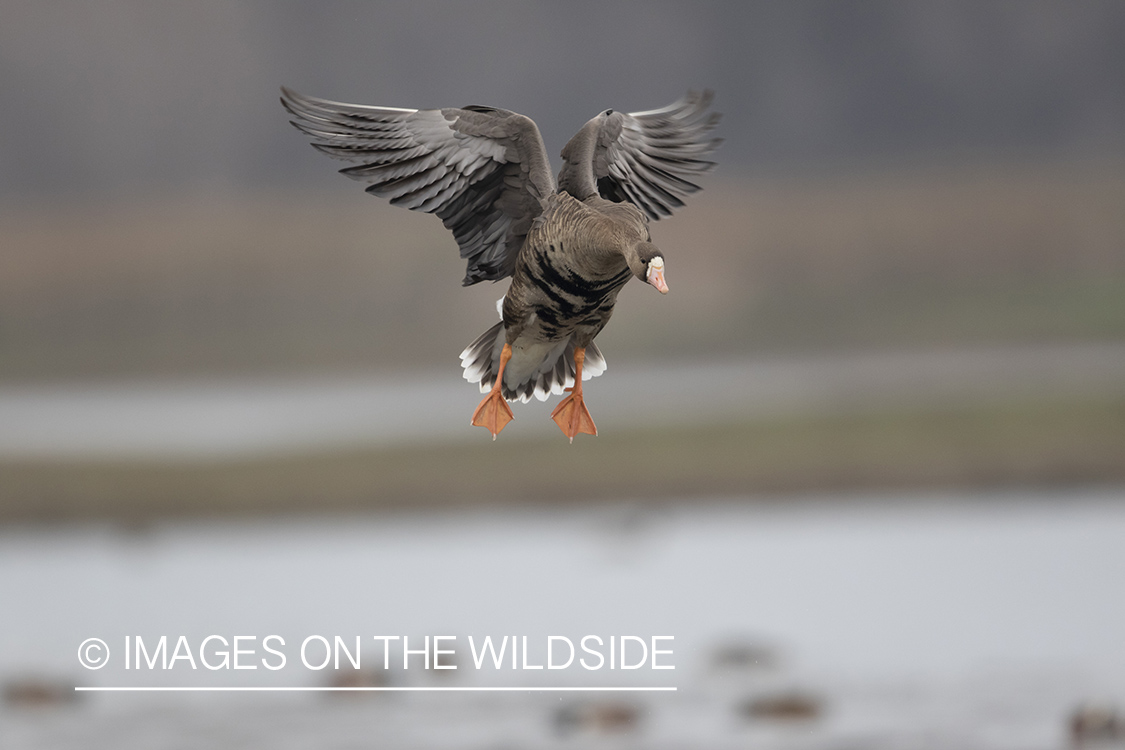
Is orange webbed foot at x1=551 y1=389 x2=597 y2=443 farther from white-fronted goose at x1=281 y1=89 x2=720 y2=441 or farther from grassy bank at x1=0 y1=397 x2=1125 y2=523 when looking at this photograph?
grassy bank at x1=0 y1=397 x2=1125 y2=523

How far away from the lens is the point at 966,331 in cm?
3400

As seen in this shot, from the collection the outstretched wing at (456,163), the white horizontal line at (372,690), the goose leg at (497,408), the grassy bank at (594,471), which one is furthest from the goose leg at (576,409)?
the grassy bank at (594,471)

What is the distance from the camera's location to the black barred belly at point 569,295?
5.52 meters

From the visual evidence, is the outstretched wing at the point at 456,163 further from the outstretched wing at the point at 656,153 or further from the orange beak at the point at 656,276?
the orange beak at the point at 656,276

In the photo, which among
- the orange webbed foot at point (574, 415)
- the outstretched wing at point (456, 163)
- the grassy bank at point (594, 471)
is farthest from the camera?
the grassy bank at point (594, 471)

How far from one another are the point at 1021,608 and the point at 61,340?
26.0 metres

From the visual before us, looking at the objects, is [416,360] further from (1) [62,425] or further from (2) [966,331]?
(2) [966,331]

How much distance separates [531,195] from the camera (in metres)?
6.11

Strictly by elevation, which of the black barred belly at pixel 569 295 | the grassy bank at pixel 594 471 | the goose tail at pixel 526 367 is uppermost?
the grassy bank at pixel 594 471

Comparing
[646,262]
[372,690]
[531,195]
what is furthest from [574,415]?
[372,690]

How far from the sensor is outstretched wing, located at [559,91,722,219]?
21.1ft

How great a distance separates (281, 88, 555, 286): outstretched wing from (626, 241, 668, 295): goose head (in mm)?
1144

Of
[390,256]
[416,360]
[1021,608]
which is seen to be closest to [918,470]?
[1021,608]

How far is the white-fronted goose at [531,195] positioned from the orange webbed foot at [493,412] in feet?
0.03
